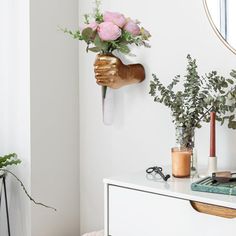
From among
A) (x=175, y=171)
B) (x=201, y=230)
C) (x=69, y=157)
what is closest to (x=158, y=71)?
(x=175, y=171)

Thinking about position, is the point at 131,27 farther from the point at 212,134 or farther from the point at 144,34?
the point at 212,134

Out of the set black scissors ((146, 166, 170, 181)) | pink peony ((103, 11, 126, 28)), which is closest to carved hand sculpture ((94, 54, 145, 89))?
pink peony ((103, 11, 126, 28))

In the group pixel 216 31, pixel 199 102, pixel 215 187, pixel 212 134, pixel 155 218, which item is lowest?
pixel 155 218

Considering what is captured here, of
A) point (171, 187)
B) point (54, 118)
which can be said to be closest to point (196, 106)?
point (171, 187)

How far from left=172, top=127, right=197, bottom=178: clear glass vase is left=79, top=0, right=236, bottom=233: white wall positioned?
184 millimetres

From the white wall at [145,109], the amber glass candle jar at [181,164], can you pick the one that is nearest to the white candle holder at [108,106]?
the white wall at [145,109]

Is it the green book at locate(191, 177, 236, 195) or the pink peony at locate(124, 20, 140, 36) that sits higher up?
the pink peony at locate(124, 20, 140, 36)

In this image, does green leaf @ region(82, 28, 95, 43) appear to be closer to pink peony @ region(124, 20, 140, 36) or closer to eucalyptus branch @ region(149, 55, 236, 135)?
pink peony @ region(124, 20, 140, 36)

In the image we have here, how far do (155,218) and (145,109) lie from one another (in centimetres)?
64

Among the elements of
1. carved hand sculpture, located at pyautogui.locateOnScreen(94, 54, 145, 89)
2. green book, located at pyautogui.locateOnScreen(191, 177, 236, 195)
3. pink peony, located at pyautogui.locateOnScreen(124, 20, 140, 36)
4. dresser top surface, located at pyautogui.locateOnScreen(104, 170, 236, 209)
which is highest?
pink peony, located at pyautogui.locateOnScreen(124, 20, 140, 36)

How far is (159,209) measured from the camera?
113cm

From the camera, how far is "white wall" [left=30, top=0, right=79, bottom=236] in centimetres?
180

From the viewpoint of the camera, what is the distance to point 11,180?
1.86 meters

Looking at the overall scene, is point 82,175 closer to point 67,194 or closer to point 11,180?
point 67,194
